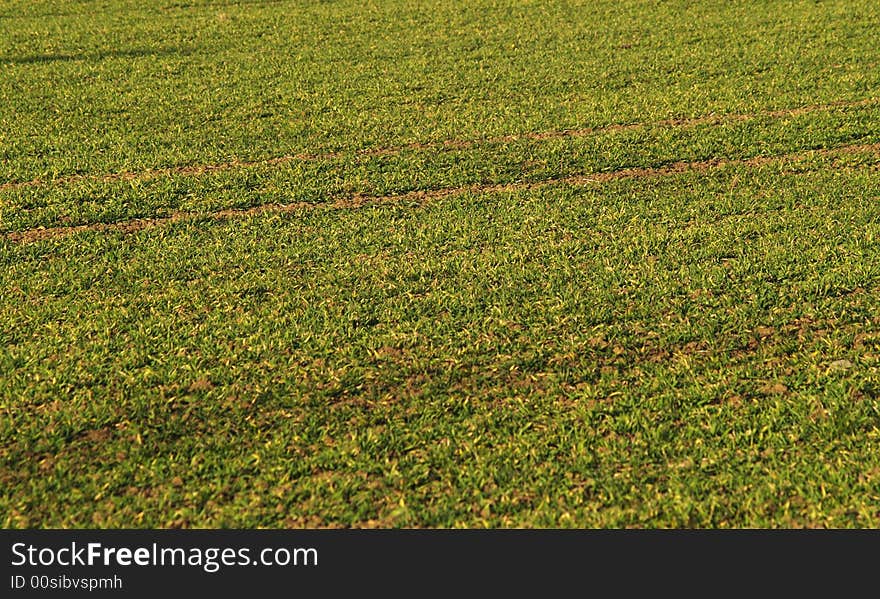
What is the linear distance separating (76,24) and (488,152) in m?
6.86

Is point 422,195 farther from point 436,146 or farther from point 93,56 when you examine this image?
point 93,56

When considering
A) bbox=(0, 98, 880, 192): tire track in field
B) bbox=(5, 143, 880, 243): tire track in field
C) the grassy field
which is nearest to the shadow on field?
the grassy field

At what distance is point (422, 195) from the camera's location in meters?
6.04

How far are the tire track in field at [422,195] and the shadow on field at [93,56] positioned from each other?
4532 millimetres

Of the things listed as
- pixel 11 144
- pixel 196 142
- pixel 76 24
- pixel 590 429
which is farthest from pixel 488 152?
pixel 76 24

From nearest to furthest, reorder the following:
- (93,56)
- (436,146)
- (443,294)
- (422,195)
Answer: (443,294), (422,195), (436,146), (93,56)

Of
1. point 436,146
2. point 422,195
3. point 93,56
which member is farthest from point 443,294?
point 93,56

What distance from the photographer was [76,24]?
35.0ft

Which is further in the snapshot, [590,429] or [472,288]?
[472,288]

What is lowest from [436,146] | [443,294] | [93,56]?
[443,294]

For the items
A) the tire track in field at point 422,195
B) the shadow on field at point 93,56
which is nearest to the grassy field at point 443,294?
the tire track in field at point 422,195

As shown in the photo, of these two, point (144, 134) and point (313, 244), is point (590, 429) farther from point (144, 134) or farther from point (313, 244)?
point (144, 134)

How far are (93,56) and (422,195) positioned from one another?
543cm

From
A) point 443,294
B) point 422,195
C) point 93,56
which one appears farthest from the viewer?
point 93,56
